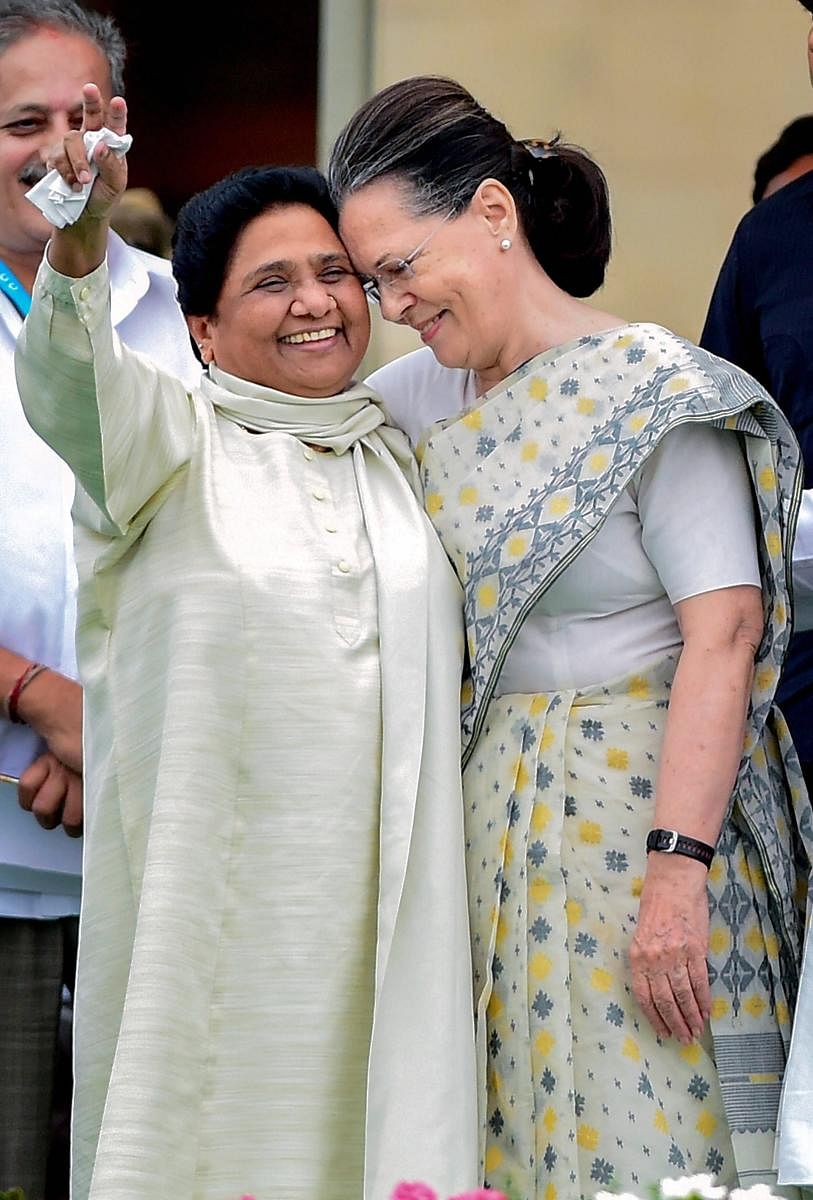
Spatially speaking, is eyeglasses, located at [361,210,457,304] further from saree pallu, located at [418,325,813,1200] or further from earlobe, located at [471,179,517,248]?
saree pallu, located at [418,325,813,1200]

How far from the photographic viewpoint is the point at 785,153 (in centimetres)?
406

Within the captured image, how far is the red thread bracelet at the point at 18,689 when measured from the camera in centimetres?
313

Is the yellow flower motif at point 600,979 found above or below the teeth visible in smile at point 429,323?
below

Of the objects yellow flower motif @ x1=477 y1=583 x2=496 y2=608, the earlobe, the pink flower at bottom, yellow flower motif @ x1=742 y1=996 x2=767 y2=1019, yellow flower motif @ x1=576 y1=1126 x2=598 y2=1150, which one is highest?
the earlobe

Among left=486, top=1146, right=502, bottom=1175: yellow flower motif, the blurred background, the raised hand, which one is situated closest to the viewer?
the raised hand

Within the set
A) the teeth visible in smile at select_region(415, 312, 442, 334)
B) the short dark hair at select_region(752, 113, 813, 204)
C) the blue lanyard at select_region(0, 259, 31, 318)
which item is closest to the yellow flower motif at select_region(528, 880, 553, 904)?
the teeth visible in smile at select_region(415, 312, 442, 334)

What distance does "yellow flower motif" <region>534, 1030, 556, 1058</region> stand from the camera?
2.69 meters

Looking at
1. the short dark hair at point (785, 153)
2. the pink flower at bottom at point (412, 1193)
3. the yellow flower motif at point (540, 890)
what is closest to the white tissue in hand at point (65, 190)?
the yellow flower motif at point (540, 890)

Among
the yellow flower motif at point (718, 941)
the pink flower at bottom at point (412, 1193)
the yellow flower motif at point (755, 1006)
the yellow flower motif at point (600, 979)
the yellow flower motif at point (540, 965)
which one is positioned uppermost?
the yellow flower motif at point (718, 941)

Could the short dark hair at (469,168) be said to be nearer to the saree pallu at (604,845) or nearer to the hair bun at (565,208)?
the hair bun at (565,208)

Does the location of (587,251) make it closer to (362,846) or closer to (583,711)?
(583,711)

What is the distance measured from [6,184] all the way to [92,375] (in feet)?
3.12

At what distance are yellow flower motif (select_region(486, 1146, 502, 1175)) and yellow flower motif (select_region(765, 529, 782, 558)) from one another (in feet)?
2.74

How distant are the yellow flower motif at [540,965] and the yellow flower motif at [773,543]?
0.59 meters
